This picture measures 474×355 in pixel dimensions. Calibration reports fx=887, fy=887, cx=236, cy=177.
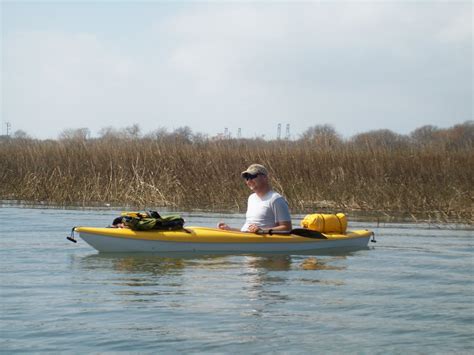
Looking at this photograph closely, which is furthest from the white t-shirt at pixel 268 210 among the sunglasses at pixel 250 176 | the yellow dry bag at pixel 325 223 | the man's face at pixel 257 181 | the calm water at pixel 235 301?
the yellow dry bag at pixel 325 223

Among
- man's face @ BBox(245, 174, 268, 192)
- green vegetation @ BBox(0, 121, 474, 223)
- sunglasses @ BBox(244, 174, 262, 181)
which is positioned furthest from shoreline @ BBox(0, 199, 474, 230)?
sunglasses @ BBox(244, 174, 262, 181)

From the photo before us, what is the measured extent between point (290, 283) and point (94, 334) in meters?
2.85

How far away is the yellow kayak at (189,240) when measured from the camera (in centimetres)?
1022

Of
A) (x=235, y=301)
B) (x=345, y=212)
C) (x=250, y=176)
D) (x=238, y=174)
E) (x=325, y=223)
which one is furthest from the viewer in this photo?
(x=238, y=174)

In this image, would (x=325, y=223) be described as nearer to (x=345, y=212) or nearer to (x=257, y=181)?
(x=257, y=181)

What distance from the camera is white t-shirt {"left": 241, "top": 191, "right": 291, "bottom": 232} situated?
10.5 meters

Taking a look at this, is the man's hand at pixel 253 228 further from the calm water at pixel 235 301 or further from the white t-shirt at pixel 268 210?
the calm water at pixel 235 301

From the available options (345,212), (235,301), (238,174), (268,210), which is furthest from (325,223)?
(238,174)

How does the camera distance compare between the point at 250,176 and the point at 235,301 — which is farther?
the point at 250,176

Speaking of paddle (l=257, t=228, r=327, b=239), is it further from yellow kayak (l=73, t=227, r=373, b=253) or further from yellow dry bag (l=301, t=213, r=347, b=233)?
yellow dry bag (l=301, t=213, r=347, b=233)

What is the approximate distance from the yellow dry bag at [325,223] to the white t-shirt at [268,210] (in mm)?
713

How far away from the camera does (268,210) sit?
34.7ft

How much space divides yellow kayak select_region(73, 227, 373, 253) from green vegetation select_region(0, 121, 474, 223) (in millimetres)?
5896

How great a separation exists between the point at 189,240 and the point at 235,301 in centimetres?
286
